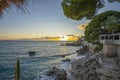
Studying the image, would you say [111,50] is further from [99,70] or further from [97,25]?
[97,25]

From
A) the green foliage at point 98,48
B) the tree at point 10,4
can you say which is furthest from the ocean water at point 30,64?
the tree at point 10,4

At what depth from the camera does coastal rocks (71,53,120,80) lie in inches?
626

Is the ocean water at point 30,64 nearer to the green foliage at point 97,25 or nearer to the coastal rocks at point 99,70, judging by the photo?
the coastal rocks at point 99,70

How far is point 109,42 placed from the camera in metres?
20.0

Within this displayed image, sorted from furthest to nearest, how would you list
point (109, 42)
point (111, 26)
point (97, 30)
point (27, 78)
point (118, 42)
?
point (27, 78)
point (97, 30)
point (111, 26)
point (109, 42)
point (118, 42)

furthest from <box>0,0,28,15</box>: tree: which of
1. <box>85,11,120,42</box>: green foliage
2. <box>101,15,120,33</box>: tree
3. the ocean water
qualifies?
<box>85,11,120,42</box>: green foliage

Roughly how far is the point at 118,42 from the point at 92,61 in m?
3.34

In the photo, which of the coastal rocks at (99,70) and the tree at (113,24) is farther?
the tree at (113,24)

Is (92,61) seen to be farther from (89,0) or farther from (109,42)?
(89,0)

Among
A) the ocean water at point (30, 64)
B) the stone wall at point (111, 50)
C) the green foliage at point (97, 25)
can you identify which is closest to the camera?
the stone wall at point (111, 50)

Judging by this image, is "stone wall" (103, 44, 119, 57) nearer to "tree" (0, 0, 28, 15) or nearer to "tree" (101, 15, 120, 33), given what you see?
"tree" (101, 15, 120, 33)

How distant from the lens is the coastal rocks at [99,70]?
52.2 feet

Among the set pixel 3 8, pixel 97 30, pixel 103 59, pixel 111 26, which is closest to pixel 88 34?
pixel 97 30

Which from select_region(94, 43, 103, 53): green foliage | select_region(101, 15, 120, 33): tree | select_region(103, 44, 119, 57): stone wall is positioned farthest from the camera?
select_region(94, 43, 103, 53): green foliage
